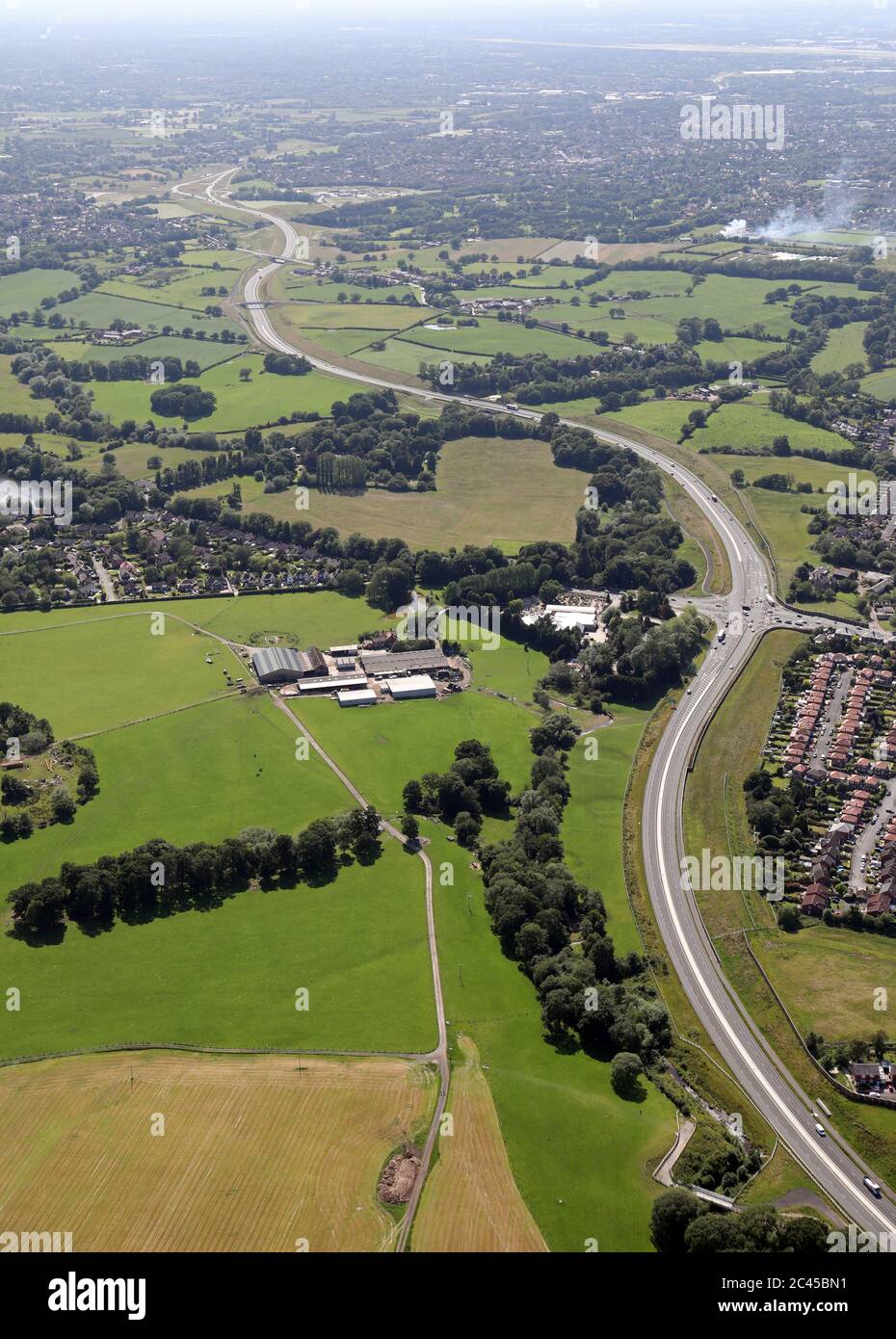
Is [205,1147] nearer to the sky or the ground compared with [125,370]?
nearer to the ground

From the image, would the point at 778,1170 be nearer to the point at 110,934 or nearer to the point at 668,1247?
the point at 668,1247

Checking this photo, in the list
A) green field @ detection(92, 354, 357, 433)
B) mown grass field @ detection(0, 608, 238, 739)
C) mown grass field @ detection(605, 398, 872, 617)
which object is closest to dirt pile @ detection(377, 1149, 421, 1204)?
mown grass field @ detection(0, 608, 238, 739)

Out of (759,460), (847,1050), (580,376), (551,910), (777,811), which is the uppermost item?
(580,376)

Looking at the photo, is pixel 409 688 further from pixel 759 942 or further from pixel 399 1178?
pixel 399 1178

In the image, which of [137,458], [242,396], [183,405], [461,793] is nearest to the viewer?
[461,793]

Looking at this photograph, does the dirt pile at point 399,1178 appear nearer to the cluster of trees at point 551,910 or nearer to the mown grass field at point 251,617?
the cluster of trees at point 551,910

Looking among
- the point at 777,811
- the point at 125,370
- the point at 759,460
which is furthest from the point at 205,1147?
the point at 125,370
